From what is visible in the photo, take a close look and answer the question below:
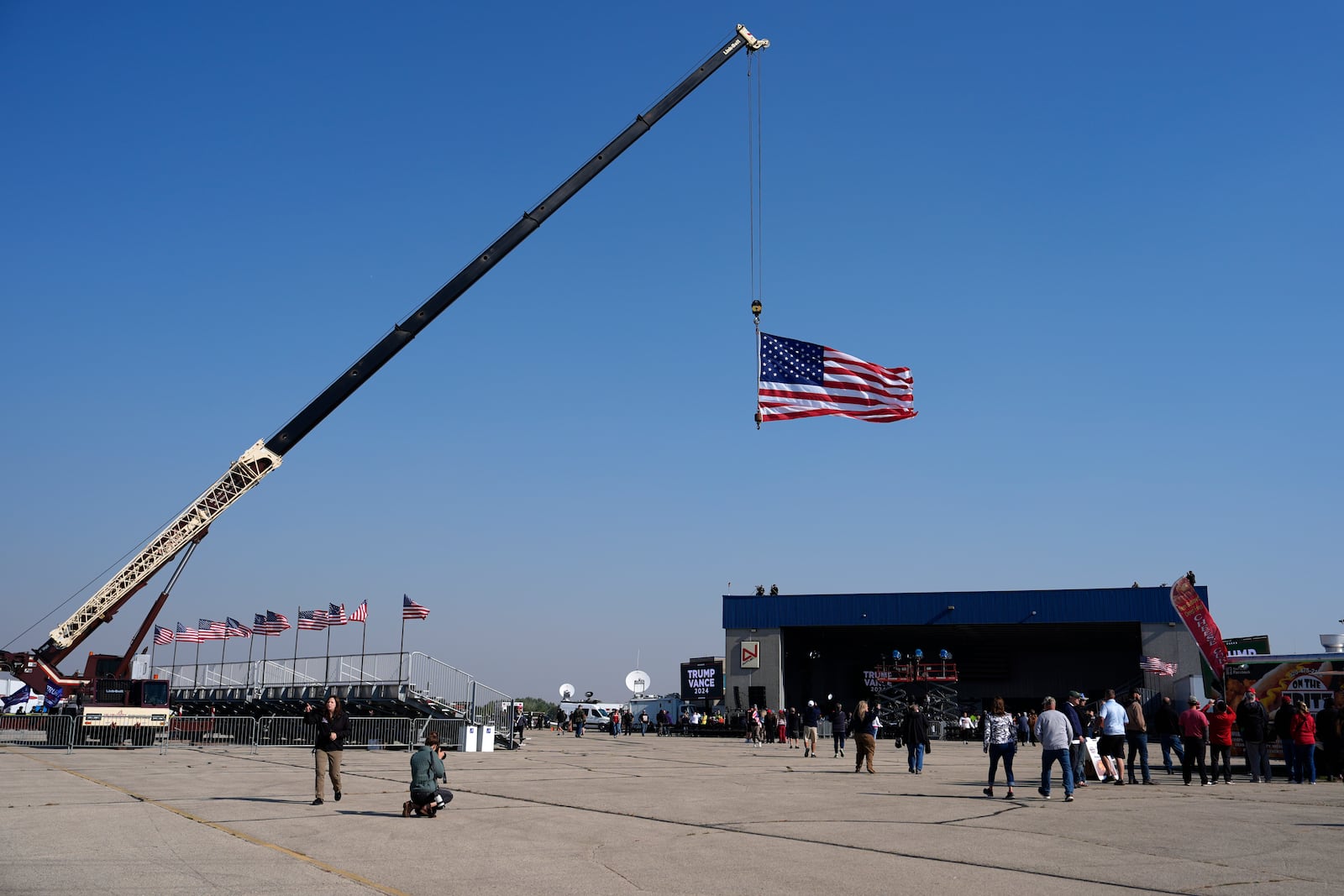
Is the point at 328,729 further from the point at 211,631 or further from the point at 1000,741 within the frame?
the point at 211,631

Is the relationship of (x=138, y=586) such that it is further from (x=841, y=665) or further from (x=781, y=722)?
(x=841, y=665)

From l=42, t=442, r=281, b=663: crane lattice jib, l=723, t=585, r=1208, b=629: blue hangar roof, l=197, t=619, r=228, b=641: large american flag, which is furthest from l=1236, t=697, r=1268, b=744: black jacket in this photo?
l=197, t=619, r=228, b=641: large american flag

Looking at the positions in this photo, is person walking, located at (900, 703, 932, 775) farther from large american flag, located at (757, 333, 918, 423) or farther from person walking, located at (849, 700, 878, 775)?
large american flag, located at (757, 333, 918, 423)

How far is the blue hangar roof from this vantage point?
53.0 meters

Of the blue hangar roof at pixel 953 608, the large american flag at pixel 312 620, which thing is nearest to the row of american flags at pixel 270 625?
the large american flag at pixel 312 620

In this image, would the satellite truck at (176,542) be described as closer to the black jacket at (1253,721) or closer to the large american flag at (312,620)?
the large american flag at (312,620)

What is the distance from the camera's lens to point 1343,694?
Answer: 794 inches

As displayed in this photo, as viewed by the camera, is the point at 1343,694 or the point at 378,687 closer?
the point at 1343,694

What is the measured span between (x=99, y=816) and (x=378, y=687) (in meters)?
24.3

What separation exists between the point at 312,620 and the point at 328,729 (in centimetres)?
3330

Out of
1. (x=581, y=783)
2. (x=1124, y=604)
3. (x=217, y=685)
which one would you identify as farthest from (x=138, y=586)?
(x=1124, y=604)

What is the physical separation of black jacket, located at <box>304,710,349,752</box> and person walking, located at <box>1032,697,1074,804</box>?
34.3 feet

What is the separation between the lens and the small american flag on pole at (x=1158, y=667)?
51.2 metres

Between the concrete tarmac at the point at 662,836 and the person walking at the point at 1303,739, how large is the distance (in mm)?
430
